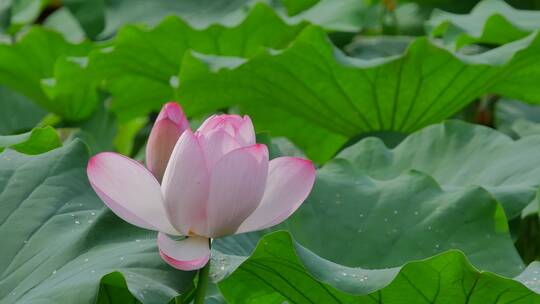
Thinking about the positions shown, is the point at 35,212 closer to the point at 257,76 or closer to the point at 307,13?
the point at 257,76

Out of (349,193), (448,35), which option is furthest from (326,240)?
(448,35)

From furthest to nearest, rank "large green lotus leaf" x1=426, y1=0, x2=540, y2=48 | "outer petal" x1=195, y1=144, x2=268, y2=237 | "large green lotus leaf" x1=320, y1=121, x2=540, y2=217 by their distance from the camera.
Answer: "large green lotus leaf" x1=426, y1=0, x2=540, y2=48 < "large green lotus leaf" x1=320, y1=121, x2=540, y2=217 < "outer petal" x1=195, y1=144, x2=268, y2=237

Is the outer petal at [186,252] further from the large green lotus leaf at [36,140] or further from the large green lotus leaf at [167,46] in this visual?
the large green lotus leaf at [167,46]

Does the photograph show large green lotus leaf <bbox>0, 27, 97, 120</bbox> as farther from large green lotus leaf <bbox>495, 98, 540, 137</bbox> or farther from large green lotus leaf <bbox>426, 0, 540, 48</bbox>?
large green lotus leaf <bbox>495, 98, 540, 137</bbox>

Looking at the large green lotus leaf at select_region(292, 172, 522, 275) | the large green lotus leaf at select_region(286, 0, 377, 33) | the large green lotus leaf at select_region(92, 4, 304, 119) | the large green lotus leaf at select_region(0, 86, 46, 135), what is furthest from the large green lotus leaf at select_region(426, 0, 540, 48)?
the large green lotus leaf at select_region(0, 86, 46, 135)

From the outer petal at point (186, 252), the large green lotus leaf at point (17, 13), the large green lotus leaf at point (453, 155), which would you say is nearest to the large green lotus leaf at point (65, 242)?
the outer petal at point (186, 252)

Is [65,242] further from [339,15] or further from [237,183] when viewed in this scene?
[339,15]
